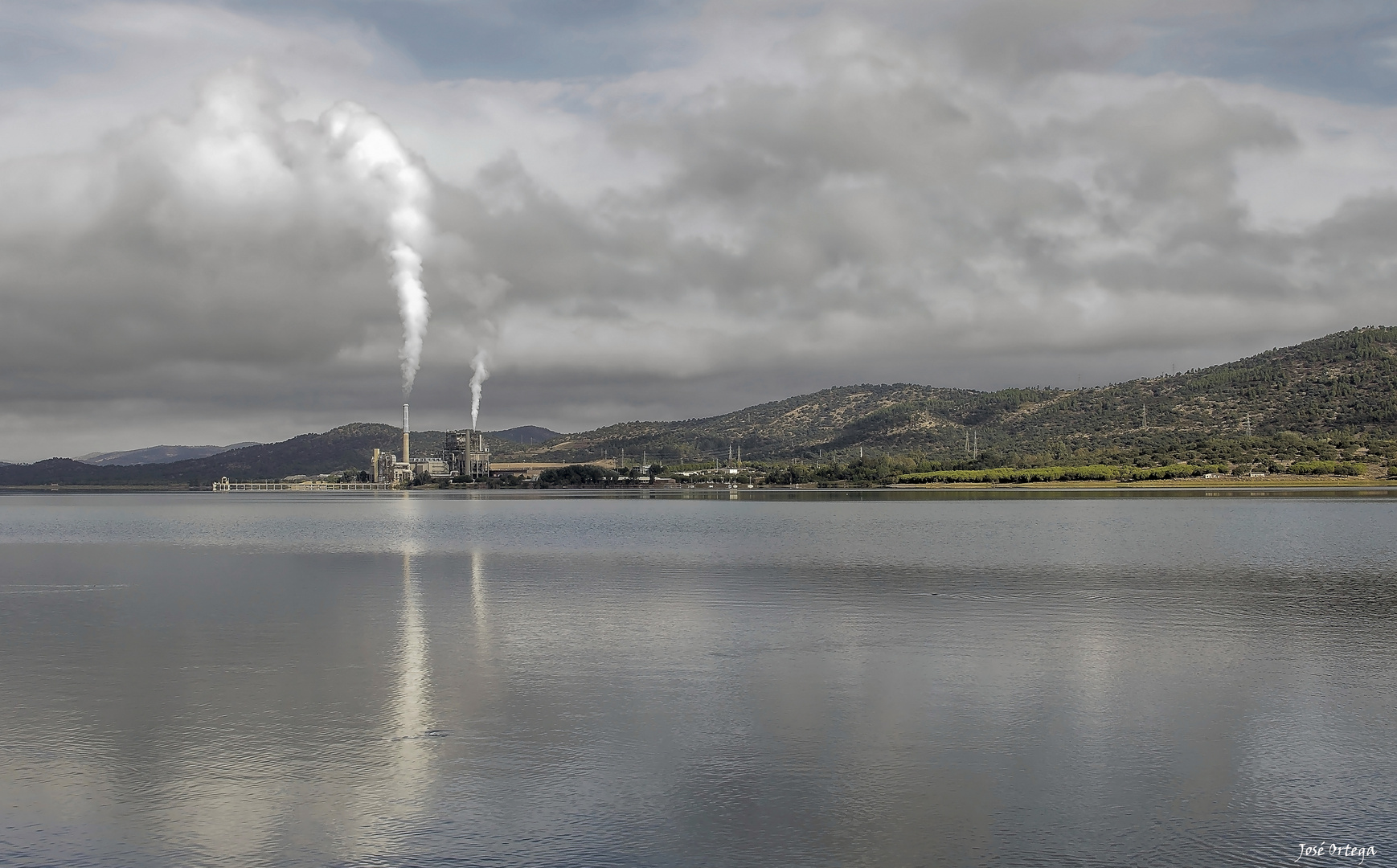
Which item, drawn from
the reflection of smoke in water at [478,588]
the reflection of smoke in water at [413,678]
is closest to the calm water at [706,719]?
the reflection of smoke in water at [413,678]

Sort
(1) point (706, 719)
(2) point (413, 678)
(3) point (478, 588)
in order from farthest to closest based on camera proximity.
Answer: (3) point (478, 588)
(2) point (413, 678)
(1) point (706, 719)

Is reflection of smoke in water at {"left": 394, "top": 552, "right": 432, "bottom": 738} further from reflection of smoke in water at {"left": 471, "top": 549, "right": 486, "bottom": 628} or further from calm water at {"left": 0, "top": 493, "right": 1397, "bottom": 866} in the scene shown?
reflection of smoke in water at {"left": 471, "top": 549, "right": 486, "bottom": 628}

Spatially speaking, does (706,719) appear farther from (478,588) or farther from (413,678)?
(478,588)

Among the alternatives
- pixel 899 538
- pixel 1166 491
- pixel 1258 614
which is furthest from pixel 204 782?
pixel 1166 491

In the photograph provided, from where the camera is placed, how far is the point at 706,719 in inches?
725

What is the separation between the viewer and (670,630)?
92.8 ft

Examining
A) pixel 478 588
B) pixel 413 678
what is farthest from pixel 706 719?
pixel 478 588

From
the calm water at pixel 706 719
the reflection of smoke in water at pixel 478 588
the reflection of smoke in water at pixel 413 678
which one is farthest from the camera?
the reflection of smoke in water at pixel 478 588

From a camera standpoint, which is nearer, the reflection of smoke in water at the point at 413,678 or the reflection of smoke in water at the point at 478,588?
the reflection of smoke in water at the point at 413,678

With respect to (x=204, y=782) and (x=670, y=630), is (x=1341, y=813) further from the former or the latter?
(x=670, y=630)

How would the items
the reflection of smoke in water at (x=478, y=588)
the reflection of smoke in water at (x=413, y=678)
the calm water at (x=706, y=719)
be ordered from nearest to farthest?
the calm water at (x=706, y=719), the reflection of smoke in water at (x=413, y=678), the reflection of smoke in water at (x=478, y=588)

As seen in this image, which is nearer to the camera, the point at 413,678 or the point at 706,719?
the point at 706,719

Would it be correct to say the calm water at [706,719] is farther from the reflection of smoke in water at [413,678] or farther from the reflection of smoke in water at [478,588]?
the reflection of smoke in water at [478,588]

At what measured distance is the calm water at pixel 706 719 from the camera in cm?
1295
